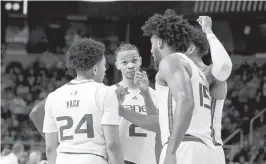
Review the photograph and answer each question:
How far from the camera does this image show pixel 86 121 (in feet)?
16.4

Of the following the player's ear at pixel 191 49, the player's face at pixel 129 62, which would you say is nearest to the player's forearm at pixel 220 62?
the player's ear at pixel 191 49

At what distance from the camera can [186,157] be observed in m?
4.72

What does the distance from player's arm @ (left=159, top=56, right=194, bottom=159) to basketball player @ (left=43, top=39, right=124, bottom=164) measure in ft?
1.76

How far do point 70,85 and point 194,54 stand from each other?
0.99 metres

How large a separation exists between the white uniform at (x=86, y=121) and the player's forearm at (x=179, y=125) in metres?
0.60

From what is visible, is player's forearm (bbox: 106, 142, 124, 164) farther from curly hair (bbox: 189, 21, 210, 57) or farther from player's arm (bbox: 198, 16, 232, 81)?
curly hair (bbox: 189, 21, 210, 57)

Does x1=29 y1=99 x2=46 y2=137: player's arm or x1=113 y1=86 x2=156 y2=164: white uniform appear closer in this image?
x1=29 y1=99 x2=46 y2=137: player's arm

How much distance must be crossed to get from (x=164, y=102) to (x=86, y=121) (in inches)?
23.7

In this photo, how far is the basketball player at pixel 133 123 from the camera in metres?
6.14

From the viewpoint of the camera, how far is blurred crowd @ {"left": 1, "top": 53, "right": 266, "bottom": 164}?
18.9m

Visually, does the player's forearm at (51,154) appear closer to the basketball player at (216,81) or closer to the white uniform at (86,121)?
the white uniform at (86,121)

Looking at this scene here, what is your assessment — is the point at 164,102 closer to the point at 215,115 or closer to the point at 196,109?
the point at 196,109

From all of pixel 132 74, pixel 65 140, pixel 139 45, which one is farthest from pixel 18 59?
pixel 65 140

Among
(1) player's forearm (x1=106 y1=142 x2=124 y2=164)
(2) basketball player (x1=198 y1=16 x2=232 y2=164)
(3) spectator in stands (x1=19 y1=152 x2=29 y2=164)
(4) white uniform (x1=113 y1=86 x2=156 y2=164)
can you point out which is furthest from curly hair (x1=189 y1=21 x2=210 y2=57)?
(3) spectator in stands (x1=19 y1=152 x2=29 y2=164)
